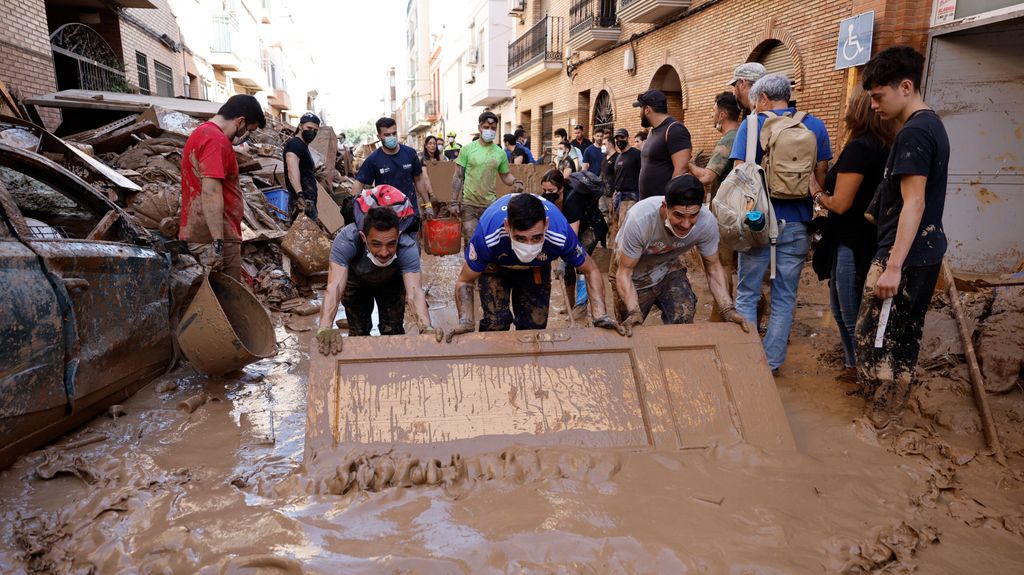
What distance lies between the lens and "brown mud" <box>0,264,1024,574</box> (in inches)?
80.7

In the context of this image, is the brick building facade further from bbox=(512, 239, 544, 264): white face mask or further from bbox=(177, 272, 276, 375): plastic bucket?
bbox=(177, 272, 276, 375): plastic bucket

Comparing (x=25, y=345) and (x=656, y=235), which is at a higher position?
(x=656, y=235)

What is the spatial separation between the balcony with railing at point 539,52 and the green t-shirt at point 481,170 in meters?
12.8

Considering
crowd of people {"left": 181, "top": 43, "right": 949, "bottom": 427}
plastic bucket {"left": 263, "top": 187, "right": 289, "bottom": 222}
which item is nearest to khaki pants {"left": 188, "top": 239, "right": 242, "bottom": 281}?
crowd of people {"left": 181, "top": 43, "right": 949, "bottom": 427}

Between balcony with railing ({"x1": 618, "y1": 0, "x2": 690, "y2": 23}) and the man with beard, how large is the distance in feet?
25.9

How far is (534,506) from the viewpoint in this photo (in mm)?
2303

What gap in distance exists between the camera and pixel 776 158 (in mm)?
3549

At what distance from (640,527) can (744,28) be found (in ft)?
32.2

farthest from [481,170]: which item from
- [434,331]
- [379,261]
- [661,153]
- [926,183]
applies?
[926,183]

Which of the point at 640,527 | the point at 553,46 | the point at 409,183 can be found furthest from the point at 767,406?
the point at 553,46

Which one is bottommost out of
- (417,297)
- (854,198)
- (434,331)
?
(434,331)

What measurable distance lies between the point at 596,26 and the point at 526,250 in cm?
1331

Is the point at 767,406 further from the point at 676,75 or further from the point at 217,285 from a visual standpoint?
the point at 676,75

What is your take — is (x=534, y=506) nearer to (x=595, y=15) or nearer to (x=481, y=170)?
(x=481, y=170)
